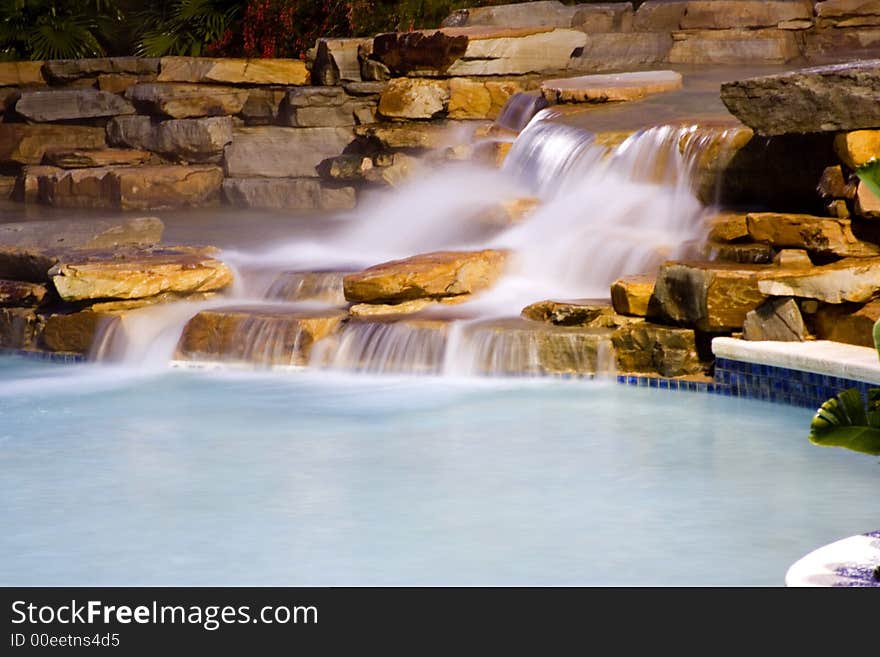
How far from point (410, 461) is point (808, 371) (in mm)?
2083

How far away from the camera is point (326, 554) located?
18.1ft

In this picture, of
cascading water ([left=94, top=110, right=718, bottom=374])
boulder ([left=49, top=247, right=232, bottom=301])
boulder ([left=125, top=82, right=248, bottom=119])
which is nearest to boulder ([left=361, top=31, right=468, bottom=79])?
cascading water ([left=94, top=110, right=718, bottom=374])

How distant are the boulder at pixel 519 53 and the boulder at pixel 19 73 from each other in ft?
15.7

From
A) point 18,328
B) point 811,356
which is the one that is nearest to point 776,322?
point 811,356

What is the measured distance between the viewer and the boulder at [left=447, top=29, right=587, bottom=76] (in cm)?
1304

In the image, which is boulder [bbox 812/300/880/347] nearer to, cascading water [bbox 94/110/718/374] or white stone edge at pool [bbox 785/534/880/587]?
cascading water [bbox 94/110/718/374]

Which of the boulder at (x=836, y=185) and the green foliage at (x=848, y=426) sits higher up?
the boulder at (x=836, y=185)

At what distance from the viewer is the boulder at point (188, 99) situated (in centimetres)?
1446

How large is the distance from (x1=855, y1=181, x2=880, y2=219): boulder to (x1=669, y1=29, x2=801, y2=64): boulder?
5.86m

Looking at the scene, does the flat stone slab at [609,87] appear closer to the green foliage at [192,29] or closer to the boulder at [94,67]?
the boulder at [94,67]

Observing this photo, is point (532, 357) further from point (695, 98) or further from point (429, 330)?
point (695, 98)

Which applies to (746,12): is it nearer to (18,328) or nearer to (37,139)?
(37,139)

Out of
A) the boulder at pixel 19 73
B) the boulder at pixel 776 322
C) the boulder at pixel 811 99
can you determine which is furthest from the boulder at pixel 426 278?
the boulder at pixel 19 73

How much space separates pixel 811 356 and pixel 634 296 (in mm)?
1290
